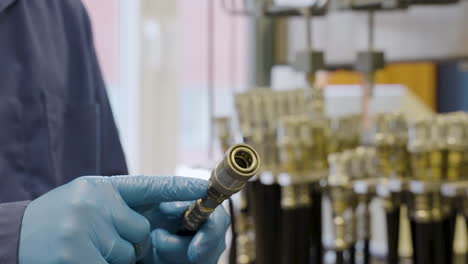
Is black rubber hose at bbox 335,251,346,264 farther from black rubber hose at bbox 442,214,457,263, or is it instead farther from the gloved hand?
the gloved hand

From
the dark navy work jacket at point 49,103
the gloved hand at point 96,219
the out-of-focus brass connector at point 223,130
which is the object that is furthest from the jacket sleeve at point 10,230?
the out-of-focus brass connector at point 223,130

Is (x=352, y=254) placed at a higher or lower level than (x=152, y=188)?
lower

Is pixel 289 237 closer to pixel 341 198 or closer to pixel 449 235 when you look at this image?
pixel 341 198

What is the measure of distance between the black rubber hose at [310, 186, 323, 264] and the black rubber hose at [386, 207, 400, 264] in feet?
0.56

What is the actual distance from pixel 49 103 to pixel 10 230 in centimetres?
31

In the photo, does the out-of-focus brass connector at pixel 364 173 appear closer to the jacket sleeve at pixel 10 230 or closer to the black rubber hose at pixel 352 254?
the black rubber hose at pixel 352 254

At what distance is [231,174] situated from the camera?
2.04 ft

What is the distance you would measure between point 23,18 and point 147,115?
5.64ft

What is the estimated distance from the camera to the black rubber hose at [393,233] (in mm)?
1237

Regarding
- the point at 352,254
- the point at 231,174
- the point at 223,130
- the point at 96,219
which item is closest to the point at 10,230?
the point at 96,219

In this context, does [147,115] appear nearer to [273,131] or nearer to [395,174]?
[273,131]

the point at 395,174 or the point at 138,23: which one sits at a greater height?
the point at 138,23

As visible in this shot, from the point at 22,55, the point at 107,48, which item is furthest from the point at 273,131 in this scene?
the point at 107,48

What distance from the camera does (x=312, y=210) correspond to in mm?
1366
